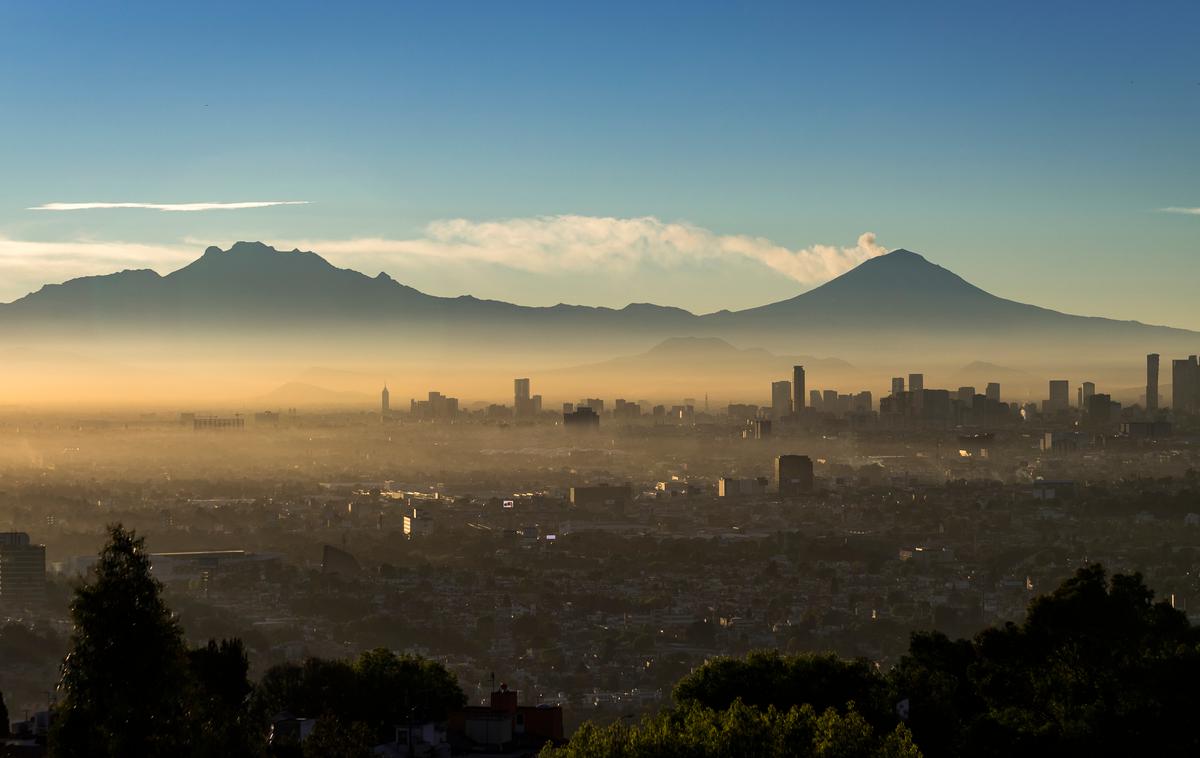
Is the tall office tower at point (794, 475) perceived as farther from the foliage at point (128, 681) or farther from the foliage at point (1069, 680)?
the foliage at point (128, 681)

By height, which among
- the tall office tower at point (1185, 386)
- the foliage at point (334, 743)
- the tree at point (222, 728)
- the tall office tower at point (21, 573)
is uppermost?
the tall office tower at point (1185, 386)

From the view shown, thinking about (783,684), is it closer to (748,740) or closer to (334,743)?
(748,740)

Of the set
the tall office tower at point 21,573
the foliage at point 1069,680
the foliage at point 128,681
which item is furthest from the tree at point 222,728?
the tall office tower at point 21,573

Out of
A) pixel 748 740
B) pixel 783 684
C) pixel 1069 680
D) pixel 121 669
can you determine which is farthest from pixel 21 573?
pixel 748 740

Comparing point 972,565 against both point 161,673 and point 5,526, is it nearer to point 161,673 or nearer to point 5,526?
point 5,526

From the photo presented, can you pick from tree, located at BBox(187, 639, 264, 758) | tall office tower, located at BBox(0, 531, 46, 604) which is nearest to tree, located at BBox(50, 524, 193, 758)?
tree, located at BBox(187, 639, 264, 758)
